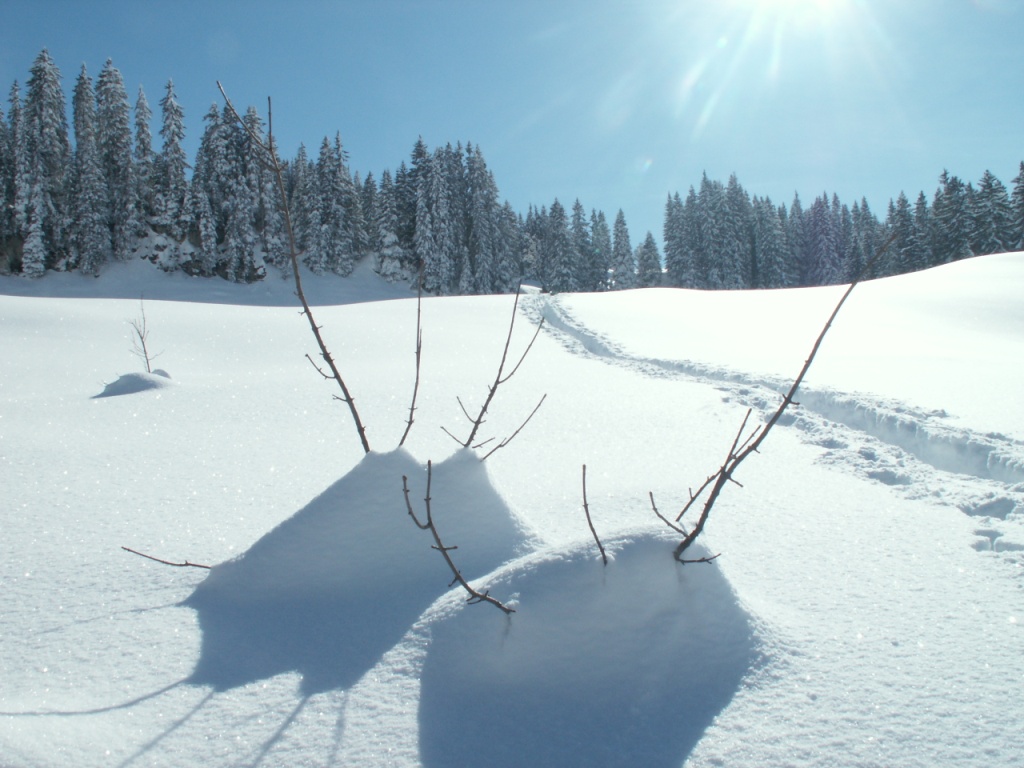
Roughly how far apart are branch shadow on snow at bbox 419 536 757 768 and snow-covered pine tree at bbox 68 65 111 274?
40.1 m

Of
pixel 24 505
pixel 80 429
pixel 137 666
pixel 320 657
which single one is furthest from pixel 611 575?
pixel 80 429

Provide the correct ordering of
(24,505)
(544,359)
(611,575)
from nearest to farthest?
(611,575)
(24,505)
(544,359)

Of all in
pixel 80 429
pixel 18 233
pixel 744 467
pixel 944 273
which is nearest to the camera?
pixel 744 467

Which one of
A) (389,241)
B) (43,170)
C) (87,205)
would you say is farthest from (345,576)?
(43,170)

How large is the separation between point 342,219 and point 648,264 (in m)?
29.0

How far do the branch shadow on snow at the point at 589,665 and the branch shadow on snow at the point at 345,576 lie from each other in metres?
0.32

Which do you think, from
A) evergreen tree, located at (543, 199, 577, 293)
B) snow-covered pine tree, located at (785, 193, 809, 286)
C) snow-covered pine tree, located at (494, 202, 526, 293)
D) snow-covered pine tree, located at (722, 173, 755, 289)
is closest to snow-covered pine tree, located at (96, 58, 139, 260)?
snow-covered pine tree, located at (494, 202, 526, 293)

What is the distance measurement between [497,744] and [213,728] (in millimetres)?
734

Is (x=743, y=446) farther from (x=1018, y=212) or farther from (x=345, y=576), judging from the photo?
(x=1018, y=212)

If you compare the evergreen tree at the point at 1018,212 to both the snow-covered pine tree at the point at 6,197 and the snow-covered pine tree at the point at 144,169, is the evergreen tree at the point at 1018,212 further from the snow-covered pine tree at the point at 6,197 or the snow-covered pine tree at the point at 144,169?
the snow-covered pine tree at the point at 6,197

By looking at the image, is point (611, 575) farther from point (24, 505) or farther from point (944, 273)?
point (944, 273)

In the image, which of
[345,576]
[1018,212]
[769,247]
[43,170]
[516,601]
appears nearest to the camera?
[516,601]

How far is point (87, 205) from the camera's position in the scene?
32.1 m

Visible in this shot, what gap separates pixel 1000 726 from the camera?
1.37 meters
